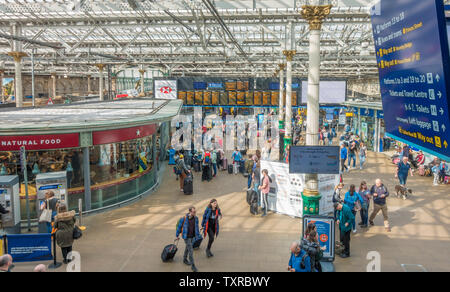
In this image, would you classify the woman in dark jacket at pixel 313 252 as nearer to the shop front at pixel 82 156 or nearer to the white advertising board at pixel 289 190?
the white advertising board at pixel 289 190

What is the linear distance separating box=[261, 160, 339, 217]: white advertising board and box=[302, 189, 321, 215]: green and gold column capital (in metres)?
1.58

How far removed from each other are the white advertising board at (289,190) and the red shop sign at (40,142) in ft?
19.5

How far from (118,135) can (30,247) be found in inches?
205

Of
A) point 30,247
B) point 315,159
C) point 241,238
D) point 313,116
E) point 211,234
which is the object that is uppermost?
point 313,116

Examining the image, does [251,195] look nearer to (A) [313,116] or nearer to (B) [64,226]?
(A) [313,116]

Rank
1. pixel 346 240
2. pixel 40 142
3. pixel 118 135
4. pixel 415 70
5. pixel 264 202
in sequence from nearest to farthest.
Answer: pixel 415 70 < pixel 346 240 < pixel 40 142 < pixel 264 202 < pixel 118 135

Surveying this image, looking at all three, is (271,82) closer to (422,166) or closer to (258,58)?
(258,58)

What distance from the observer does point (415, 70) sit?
410cm

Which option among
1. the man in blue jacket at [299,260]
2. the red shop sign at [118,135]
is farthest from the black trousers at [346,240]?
the red shop sign at [118,135]

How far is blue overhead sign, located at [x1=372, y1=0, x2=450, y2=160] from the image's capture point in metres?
3.53

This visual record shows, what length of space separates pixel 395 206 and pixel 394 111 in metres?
9.43

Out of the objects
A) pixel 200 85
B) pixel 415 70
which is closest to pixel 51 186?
pixel 415 70

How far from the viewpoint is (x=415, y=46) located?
3980 millimetres
